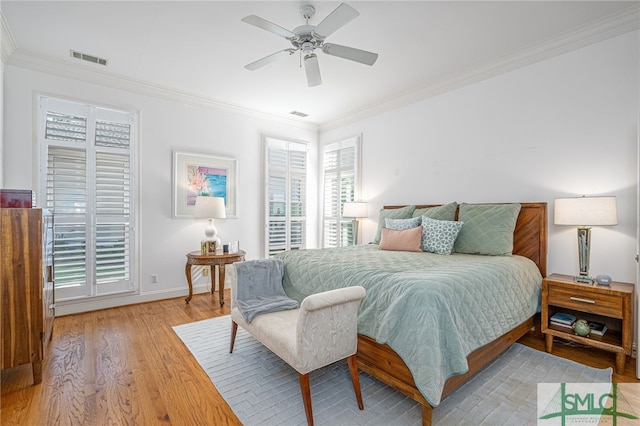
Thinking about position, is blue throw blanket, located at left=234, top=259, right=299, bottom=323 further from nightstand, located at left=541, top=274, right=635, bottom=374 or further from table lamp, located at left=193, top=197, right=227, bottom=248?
nightstand, located at left=541, top=274, right=635, bottom=374

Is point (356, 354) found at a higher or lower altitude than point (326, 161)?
lower

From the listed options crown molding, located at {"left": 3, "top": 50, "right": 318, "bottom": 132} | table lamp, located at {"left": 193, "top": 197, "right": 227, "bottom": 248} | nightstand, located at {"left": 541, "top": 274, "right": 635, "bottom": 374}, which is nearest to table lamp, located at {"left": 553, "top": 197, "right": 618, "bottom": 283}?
nightstand, located at {"left": 541, "top": 274, "right": 635, "bottom": 374}

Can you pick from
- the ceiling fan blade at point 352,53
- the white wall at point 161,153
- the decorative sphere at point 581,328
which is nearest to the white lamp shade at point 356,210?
the white wall at point 161,153

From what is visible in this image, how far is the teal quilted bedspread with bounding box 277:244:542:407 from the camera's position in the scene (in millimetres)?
1564

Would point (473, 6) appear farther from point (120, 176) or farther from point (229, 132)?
point (120, 176)

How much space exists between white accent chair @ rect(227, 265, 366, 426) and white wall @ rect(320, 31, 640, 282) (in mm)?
2379

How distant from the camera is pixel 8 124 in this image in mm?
3059

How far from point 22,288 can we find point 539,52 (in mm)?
4759

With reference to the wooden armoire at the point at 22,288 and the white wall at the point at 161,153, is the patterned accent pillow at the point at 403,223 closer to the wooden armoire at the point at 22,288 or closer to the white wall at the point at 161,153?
the white wall at the point at 161,153

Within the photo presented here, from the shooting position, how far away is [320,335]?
5.44 ft

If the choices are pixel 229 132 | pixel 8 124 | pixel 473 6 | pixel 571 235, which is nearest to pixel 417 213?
pixel 571 235

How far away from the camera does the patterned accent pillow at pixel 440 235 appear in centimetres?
302

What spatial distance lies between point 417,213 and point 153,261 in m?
3.51

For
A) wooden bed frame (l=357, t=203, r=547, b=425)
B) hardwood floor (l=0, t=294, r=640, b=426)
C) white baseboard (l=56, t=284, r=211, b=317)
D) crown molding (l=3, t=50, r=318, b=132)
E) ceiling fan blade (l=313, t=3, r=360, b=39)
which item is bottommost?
hardwood floor (l=0, t=294, r=640, b=426)
